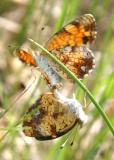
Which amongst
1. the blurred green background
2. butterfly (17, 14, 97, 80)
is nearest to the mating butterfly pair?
butterfly (17, 14, 97, 80)

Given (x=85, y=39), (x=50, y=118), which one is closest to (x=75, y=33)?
(x=85, y=39)

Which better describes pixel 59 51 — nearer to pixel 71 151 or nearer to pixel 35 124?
pixel 35 124

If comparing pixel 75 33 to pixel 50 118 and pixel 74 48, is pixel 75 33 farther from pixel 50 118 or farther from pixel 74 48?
pixel 50 118

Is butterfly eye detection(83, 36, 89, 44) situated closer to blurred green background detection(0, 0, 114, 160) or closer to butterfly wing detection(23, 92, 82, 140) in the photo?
butterfly wing detection(23, 92, 82, 140)

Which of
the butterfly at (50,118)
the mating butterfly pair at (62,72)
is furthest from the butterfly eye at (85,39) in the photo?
the butterfly at (50,118)

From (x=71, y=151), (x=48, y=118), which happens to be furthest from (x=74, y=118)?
(x=71, y=151)

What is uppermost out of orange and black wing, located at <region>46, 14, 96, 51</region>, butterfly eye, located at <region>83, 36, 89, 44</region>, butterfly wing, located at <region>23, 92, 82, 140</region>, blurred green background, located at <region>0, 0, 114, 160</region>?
orange and black wing, located at <region>46, 14, 96, 51</region>

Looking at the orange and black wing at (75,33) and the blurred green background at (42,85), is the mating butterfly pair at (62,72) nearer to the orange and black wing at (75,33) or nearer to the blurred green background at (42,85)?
the orange and black wing at (75,33)
